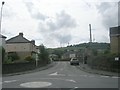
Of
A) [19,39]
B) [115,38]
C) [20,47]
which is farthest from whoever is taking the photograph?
[19,39]

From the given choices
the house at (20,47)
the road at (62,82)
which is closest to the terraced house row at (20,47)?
the house at (20,47)

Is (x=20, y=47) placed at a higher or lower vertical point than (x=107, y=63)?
higher

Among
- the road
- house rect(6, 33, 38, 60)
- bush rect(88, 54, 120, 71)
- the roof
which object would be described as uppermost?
the roof

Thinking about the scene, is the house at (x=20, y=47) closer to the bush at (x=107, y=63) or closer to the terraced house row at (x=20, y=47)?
the terraced house row at (x=20, y=47)

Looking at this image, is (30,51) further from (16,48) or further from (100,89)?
(100,89)

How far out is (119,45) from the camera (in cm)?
4891

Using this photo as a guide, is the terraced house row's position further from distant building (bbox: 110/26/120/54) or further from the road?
the road

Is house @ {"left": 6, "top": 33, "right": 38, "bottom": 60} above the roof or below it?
below

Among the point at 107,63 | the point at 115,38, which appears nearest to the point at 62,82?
the point at 107,63

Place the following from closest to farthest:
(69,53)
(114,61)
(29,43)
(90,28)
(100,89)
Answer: (100,89) < (114,61) < (90,28) < (29,43) < (69,53)

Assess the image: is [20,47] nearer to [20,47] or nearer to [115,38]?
[20,47]

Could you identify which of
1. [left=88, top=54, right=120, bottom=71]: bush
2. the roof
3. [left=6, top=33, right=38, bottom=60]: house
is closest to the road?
[left=88, top=54, right=120, bottom=71]: bush

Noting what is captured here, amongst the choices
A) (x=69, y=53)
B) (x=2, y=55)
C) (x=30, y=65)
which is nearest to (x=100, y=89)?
(x=2, y=55)

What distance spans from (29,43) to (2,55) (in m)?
31.4
